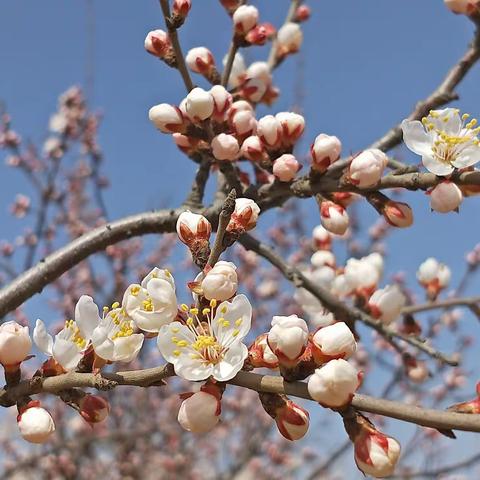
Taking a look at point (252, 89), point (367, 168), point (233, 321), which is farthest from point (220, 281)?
point (252, 89)

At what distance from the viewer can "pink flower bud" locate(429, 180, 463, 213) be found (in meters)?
1.56

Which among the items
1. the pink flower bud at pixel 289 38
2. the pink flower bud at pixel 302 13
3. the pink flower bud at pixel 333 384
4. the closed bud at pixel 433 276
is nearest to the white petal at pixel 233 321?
the pink flower bud at pixel 333 384

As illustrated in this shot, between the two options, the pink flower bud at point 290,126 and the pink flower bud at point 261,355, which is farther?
the pink flower bud at point 290,126

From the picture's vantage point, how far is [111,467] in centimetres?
646

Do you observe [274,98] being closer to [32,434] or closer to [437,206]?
[437,206]

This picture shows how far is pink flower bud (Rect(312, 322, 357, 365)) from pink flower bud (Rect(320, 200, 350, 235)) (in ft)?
2.36

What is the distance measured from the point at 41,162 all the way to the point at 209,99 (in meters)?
4.62

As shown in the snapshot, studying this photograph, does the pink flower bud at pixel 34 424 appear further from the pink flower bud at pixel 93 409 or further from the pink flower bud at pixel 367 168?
the pink flower bud at pixel 367 168

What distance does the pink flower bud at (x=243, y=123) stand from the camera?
1.95 m

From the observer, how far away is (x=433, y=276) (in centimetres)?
278

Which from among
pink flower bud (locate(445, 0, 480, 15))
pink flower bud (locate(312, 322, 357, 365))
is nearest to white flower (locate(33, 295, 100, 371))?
pink flower bud (locate(312, 322, 357, 365))

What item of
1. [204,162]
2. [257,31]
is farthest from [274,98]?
[204,162]

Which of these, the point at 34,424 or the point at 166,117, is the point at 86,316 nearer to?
the point at 34,424

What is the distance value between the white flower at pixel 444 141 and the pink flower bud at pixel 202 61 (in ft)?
2.85
